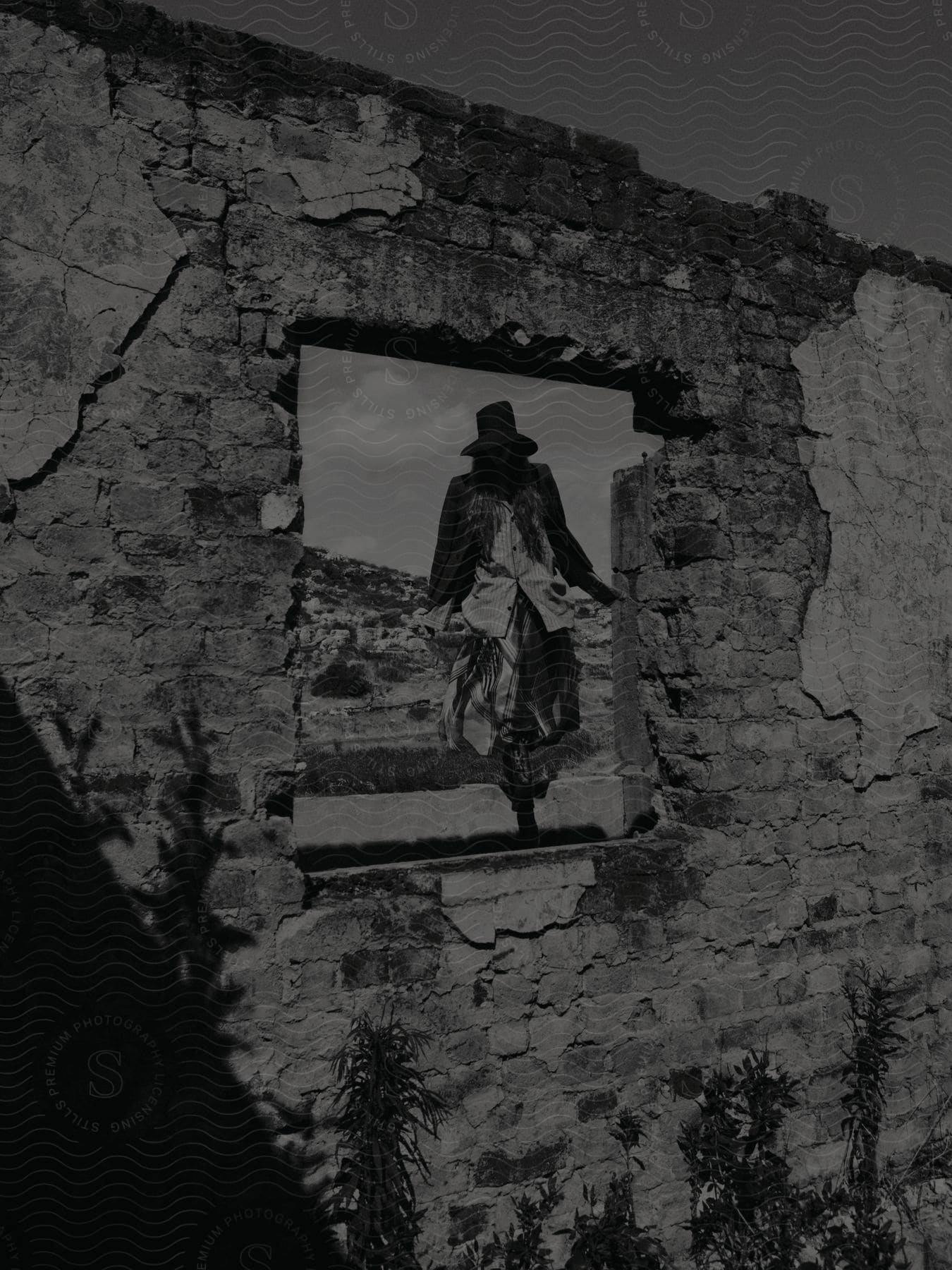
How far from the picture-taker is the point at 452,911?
268cm

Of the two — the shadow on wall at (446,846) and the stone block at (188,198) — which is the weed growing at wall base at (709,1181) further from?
the stone block at (188,198)

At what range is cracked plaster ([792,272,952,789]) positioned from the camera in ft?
11.6

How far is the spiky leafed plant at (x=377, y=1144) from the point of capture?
230 centimetres

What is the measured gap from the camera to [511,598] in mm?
3834

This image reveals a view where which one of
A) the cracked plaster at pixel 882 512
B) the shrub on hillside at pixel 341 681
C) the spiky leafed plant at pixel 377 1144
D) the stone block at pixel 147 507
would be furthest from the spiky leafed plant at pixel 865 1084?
the shrub on hillside at pixel 341 681

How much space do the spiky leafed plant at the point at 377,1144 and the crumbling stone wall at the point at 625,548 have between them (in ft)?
0.41

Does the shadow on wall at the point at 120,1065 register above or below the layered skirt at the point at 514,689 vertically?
below

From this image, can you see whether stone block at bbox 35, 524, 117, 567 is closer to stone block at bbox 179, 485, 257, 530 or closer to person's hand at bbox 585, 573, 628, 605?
stone block at bbox 179, 485, 257, 530

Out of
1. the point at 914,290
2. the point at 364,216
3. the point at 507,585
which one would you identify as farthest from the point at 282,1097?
the point at 914,290

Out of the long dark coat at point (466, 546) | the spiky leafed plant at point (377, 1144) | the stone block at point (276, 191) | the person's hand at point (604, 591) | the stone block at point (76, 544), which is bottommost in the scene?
the spiky leafed plant at point (377, 1144)

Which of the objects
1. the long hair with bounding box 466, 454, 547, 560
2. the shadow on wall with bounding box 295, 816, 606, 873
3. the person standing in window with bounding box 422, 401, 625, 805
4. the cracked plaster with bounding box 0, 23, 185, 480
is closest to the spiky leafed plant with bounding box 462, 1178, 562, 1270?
the shadow on wall with bounding box 295, 816, 606, 873

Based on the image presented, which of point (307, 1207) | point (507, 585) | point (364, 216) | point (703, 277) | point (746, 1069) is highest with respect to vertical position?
point (703, 277)

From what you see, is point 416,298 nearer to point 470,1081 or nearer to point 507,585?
point 507,585

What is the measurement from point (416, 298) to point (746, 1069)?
2955mm
